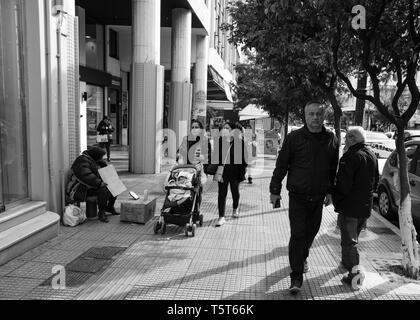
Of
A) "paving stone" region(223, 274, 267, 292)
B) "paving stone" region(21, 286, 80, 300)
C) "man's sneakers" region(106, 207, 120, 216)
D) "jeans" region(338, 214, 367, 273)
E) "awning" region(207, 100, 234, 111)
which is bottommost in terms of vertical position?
"paving stone" region(223, 274, 267, 292)

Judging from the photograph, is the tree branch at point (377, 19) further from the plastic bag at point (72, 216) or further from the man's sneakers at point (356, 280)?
the plastic bag at point (72, 216)

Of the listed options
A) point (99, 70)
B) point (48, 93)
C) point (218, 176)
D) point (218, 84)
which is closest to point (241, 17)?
point (218, 176)

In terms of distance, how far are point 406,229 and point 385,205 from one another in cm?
372

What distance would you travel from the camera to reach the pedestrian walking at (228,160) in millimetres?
7121

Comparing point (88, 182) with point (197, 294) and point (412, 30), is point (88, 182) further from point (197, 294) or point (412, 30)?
point (412, 30)

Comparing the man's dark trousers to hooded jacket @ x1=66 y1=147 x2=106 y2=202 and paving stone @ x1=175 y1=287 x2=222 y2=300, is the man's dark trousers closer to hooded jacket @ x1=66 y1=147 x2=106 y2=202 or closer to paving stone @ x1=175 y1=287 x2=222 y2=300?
paving stone @ x1=175 y1=287 x2=222 y2=300

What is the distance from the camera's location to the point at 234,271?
495 cm

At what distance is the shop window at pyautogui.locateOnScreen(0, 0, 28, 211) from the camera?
18.5ft

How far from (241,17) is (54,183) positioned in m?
5.92

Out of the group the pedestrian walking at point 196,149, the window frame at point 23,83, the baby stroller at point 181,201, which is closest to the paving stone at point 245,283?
the baby stroller at point 181,201

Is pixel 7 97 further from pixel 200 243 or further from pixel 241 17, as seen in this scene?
pixel 241 17

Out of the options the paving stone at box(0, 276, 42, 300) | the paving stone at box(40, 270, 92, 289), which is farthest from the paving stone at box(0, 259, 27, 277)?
the paving stone at box(40, 270, 92, 289)

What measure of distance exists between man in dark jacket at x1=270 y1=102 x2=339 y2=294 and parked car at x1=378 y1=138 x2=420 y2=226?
3.48m

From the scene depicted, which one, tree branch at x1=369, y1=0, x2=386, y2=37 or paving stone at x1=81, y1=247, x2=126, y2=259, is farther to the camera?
paving stone at x1=81, y1=247, x2=126, y2=259
